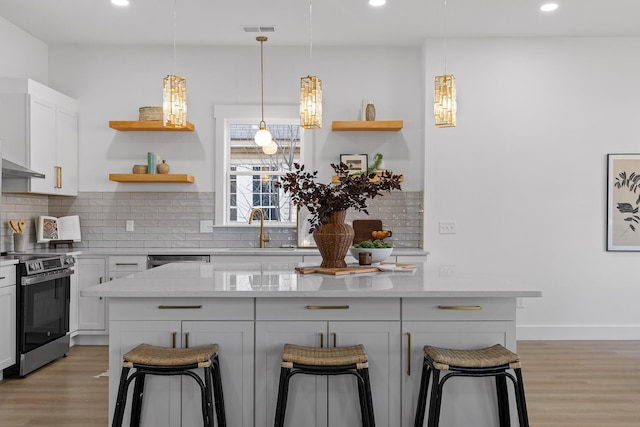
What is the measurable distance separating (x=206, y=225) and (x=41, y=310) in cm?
185

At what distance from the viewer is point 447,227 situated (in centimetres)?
563

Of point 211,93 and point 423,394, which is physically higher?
point 211,93

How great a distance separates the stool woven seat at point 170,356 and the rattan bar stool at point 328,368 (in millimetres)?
335

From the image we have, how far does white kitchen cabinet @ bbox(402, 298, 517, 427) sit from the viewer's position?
2.68m

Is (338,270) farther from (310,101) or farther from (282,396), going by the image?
(310,101)

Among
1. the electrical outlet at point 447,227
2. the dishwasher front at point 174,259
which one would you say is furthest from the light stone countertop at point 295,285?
the electrical outlet at point 447,227

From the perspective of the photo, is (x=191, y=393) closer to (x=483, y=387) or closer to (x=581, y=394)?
(x=483, y=387)

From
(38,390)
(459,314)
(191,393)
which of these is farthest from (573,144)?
(38,390)

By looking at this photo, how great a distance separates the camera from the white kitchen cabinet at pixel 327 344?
2662mm

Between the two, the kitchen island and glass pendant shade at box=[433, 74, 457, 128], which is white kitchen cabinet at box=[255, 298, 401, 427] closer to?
the kitchen island

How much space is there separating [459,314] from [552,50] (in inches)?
156

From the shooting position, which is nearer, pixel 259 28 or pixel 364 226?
pixel 259 28

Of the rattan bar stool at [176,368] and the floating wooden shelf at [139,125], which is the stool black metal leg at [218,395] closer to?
the rattan bar stool at [176,368]

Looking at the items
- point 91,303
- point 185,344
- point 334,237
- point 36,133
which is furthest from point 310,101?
point 91,303
